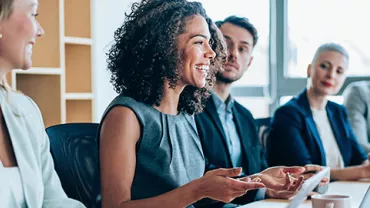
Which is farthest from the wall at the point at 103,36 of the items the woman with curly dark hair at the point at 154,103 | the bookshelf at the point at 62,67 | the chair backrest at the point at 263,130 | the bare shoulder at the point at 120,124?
the bare shoulder at the point at 120,124

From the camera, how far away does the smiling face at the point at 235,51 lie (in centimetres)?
266

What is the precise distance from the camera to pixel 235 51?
271 centimetres

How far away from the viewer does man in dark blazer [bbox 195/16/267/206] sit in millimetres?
2383

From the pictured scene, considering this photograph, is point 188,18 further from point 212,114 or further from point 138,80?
point 212,114

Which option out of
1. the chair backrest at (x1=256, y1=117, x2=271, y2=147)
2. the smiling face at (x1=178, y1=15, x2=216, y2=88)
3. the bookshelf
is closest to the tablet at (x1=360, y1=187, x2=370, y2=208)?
the smiling face at (x1=178, y1=15, x2=216, y2=88)

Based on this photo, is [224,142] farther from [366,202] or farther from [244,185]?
[244,185]

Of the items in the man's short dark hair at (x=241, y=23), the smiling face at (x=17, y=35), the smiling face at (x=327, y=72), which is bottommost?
the smiling face at (x=327, y=72)

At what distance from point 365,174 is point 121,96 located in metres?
1.33

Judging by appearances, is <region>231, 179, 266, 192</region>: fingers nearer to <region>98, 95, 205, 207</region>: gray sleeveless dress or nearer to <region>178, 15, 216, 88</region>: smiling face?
<region>98, 95, 205, 207</region>: gray sleeveless dress

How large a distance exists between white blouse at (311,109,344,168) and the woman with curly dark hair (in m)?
1.11

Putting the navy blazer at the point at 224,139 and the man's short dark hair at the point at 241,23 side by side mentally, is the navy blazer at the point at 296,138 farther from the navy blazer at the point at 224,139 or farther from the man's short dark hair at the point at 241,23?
the man's short dark hair at the point at 241,23

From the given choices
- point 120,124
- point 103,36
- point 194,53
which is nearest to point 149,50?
point 194,53

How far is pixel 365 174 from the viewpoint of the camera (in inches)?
103

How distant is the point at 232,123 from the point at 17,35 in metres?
1.32
